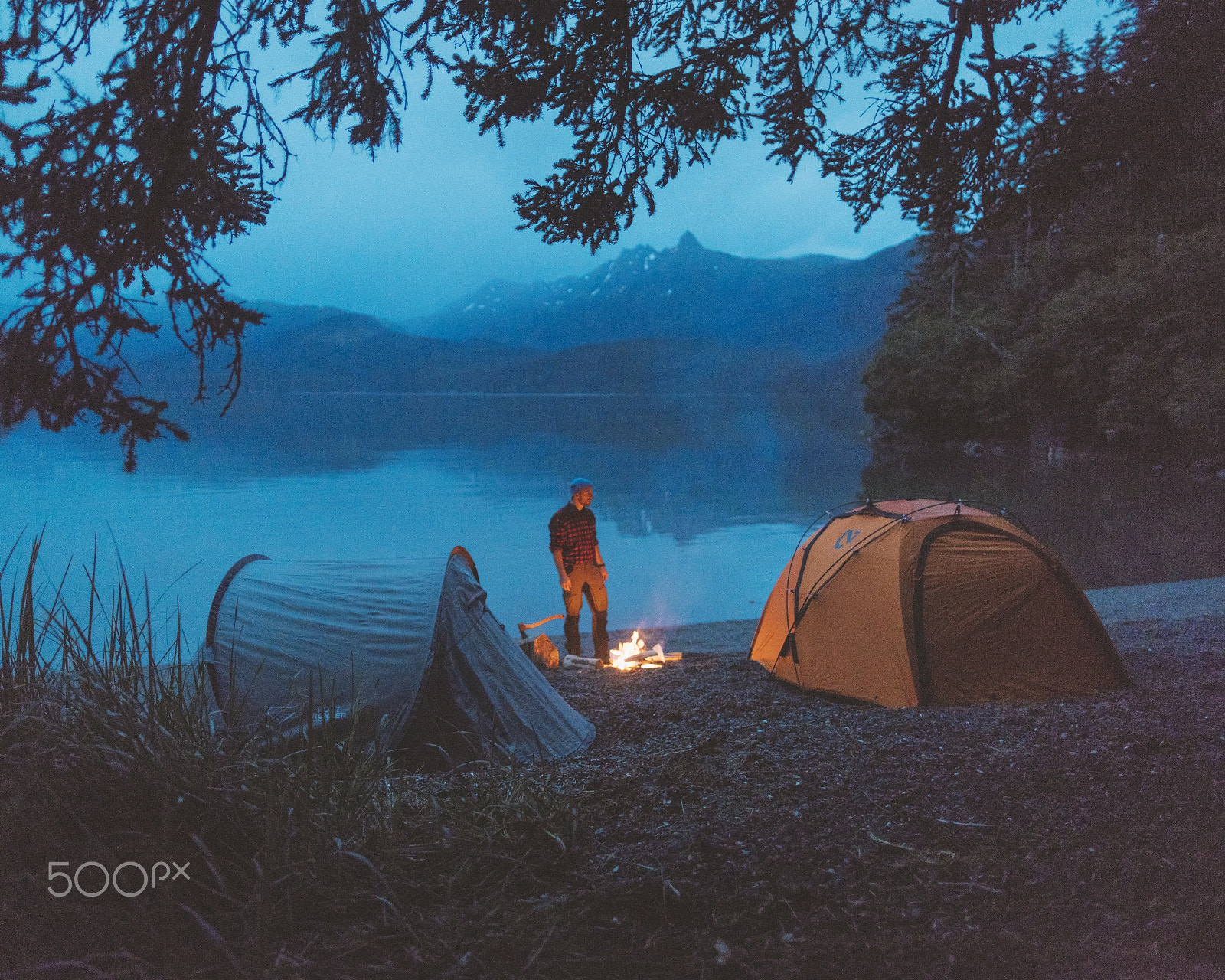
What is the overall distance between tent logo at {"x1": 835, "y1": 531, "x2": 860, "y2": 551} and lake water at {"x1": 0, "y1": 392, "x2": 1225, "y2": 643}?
5.07m

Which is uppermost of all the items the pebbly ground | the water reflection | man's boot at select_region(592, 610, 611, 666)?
the water reflection

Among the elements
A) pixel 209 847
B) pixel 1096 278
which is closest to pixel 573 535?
pixel 209 847

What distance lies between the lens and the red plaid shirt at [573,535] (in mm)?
10891

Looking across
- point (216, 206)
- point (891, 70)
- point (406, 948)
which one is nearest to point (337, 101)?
point (216, 206)

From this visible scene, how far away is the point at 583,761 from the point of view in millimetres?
5559

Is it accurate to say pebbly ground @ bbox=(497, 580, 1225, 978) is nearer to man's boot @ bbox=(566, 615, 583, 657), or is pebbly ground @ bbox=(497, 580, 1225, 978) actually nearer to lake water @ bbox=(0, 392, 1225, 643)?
lake water @ bbox=(0, 392, 1225, 643)

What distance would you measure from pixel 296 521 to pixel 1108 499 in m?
27.0

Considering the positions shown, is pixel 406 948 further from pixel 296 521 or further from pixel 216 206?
pixel 296 521

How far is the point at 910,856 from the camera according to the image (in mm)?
3232

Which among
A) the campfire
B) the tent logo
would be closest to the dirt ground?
the tent logo

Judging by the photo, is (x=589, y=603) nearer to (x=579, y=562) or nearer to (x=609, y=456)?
(x=579, y=562)
